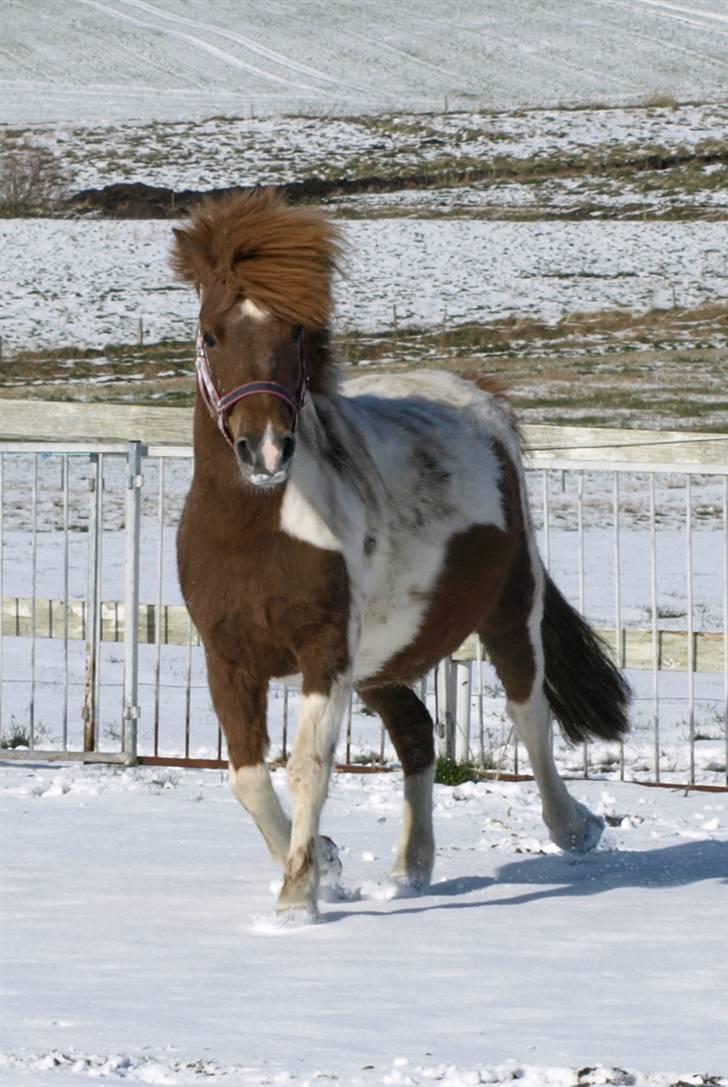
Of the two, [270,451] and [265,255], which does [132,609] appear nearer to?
[265,255]

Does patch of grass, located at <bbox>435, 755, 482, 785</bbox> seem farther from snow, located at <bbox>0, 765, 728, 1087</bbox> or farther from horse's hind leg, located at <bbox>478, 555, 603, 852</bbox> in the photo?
horse's hind leg, located at <bbox>478, 555, 603, 852</bbox>

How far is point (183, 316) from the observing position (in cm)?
3334

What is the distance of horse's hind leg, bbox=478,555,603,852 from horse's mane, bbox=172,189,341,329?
1.53 meters

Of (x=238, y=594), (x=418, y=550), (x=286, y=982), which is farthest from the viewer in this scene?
(x=418, y=550)

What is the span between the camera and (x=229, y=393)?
14.5 feet

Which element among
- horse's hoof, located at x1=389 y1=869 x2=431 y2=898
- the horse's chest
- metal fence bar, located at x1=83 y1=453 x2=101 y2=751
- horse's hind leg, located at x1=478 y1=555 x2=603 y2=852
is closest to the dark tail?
horse's hind leg, located at x1=478 y1=555 x2=603 y2=852

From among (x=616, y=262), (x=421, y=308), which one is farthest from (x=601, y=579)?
(x=616, y=262)

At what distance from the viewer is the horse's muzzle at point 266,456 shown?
4195 millimetres

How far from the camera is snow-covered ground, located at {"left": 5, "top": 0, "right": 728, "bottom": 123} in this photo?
57.1m

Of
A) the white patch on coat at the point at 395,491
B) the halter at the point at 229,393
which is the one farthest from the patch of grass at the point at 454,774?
the halter at the point at 229,393

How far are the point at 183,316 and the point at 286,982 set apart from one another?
98.3 feet

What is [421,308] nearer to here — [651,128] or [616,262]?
[616,262]

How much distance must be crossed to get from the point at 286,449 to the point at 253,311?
474 mm

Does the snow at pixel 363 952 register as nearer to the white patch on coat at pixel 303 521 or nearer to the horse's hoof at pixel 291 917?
the horse's hoof at pixel 291 917
